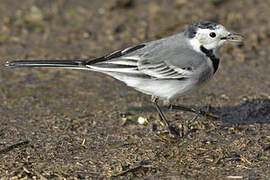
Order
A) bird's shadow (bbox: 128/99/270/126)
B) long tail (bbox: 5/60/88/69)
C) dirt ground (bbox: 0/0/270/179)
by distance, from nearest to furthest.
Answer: dirt ground (bbox: 0/0/270/179)
long tail (bbox: 5/60/88/69)
bird's shadow (bbox: 128/99/270/126)

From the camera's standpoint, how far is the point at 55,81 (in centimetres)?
810

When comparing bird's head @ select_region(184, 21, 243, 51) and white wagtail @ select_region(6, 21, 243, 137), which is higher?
bird's head @ select_region(184, 21, 243, 51)

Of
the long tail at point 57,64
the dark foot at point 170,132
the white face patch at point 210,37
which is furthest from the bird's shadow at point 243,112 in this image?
the long tail at point 57,64

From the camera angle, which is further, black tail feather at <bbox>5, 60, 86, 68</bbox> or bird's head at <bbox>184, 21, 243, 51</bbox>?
bird's head at <bbox>184, 21, 243, 51</bbox>

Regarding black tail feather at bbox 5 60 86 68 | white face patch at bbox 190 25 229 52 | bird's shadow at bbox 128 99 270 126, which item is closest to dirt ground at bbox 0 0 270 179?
bird's shadow at bbox 128 99 270 126

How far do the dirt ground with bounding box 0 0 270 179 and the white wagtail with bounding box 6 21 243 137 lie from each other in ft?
A: 2.20

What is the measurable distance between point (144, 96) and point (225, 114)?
1.36 m

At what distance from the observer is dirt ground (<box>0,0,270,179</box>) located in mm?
5594

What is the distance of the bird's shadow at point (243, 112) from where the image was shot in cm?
688

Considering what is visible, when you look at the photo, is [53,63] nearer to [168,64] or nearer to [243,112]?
[168,64]

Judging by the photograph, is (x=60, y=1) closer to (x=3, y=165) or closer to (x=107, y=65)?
(x=107, y=65)

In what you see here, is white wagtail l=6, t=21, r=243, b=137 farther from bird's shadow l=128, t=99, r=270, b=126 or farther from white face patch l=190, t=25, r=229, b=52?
bird's shadow l=128, t=99, r=270, b=126

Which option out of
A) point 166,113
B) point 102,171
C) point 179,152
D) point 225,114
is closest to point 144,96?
point 166,113

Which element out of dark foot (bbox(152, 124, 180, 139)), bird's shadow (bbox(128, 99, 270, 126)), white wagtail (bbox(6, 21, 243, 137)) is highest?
white wagtail (bbox(6, 21, 243, 137))
